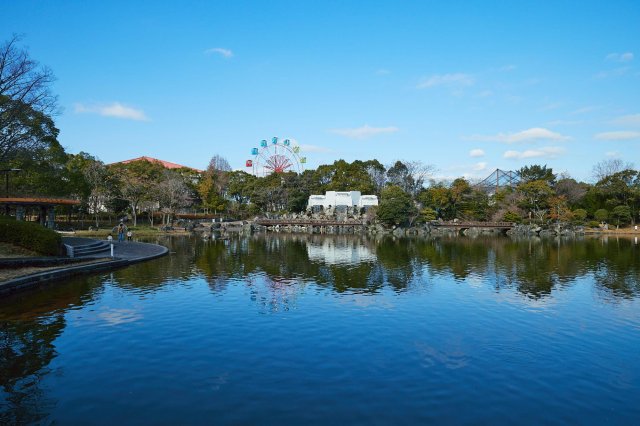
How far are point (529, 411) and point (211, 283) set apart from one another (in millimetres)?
13864

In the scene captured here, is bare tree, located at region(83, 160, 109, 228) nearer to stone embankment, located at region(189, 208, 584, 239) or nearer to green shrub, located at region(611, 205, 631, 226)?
stone embankment, located at region(189, 208, 584, 239)

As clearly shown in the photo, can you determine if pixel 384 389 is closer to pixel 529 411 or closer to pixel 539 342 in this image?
pixel 529 411

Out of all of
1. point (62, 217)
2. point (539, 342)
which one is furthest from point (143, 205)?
point (539, 342)

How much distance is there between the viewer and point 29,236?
19.1 meters

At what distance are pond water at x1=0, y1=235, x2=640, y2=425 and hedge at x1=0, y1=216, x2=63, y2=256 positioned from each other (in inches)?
126

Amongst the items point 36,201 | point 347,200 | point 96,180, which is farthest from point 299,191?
point 36,201

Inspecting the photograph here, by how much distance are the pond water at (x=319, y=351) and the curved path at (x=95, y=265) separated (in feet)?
2.16

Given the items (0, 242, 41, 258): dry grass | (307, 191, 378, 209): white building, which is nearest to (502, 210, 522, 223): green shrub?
(307, 191, 378, 209): white building

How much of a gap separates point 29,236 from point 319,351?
53.4 feet

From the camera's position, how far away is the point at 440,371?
8.52 metres

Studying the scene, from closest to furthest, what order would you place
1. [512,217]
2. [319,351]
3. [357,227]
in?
1. [319,351]
2. [512,217]
3. [357,227]

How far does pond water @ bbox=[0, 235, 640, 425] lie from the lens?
6.89 meters

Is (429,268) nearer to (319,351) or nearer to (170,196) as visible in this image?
(319,351)

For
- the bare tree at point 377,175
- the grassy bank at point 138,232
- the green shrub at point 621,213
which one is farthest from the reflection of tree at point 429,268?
the bare tree at point 377,175
